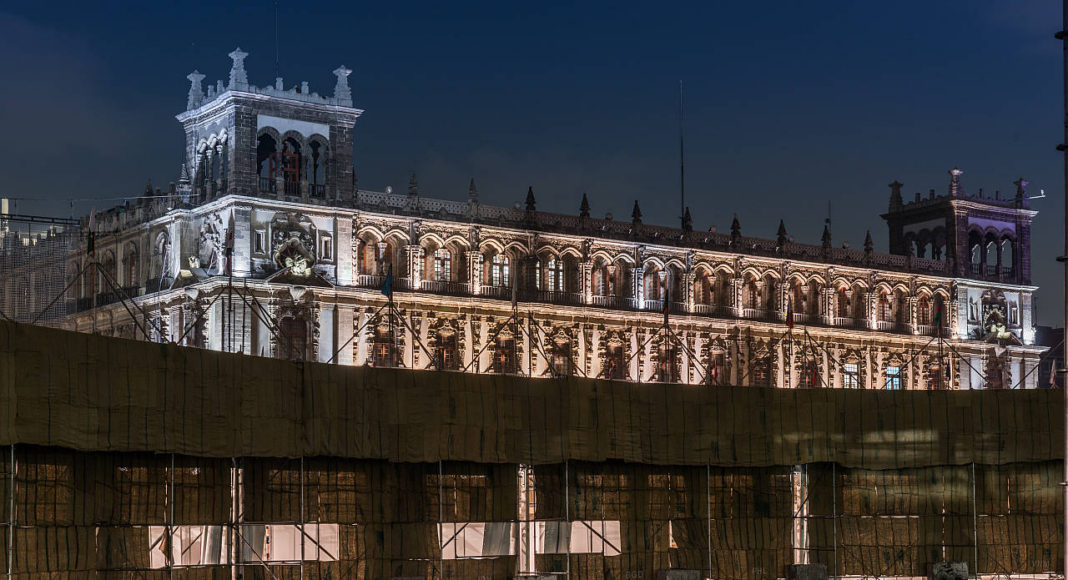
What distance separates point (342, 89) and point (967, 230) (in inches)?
1632

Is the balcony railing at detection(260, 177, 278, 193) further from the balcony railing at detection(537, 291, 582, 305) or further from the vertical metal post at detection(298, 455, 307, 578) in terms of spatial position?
the vertical metal post at detection(298, 455, 307, 578)

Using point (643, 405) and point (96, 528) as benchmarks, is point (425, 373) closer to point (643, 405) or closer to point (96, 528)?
point (643, 405)

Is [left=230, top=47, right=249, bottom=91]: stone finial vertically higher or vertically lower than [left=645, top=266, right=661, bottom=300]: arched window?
higher

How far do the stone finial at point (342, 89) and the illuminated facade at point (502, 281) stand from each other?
0.12 metres

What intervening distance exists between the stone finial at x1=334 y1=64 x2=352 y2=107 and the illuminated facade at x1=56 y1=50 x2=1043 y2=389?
0.12 meters

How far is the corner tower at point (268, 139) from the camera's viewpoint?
73562 mm

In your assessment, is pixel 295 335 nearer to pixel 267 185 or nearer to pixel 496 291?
pixel 267 185

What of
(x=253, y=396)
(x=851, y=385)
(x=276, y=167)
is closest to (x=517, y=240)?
(x=276, y=167)

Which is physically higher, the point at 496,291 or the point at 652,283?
the point at 652,283

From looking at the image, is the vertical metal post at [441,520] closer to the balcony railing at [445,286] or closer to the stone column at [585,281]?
the balcony railing at [445,286]

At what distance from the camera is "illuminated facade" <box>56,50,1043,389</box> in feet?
242

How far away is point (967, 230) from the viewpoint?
99.7m

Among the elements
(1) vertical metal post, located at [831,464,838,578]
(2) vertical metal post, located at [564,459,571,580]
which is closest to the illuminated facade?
(2) vertical metal post, located at [564,459,571,580]

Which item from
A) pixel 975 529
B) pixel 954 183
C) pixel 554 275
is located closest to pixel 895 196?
pixel 954 183
